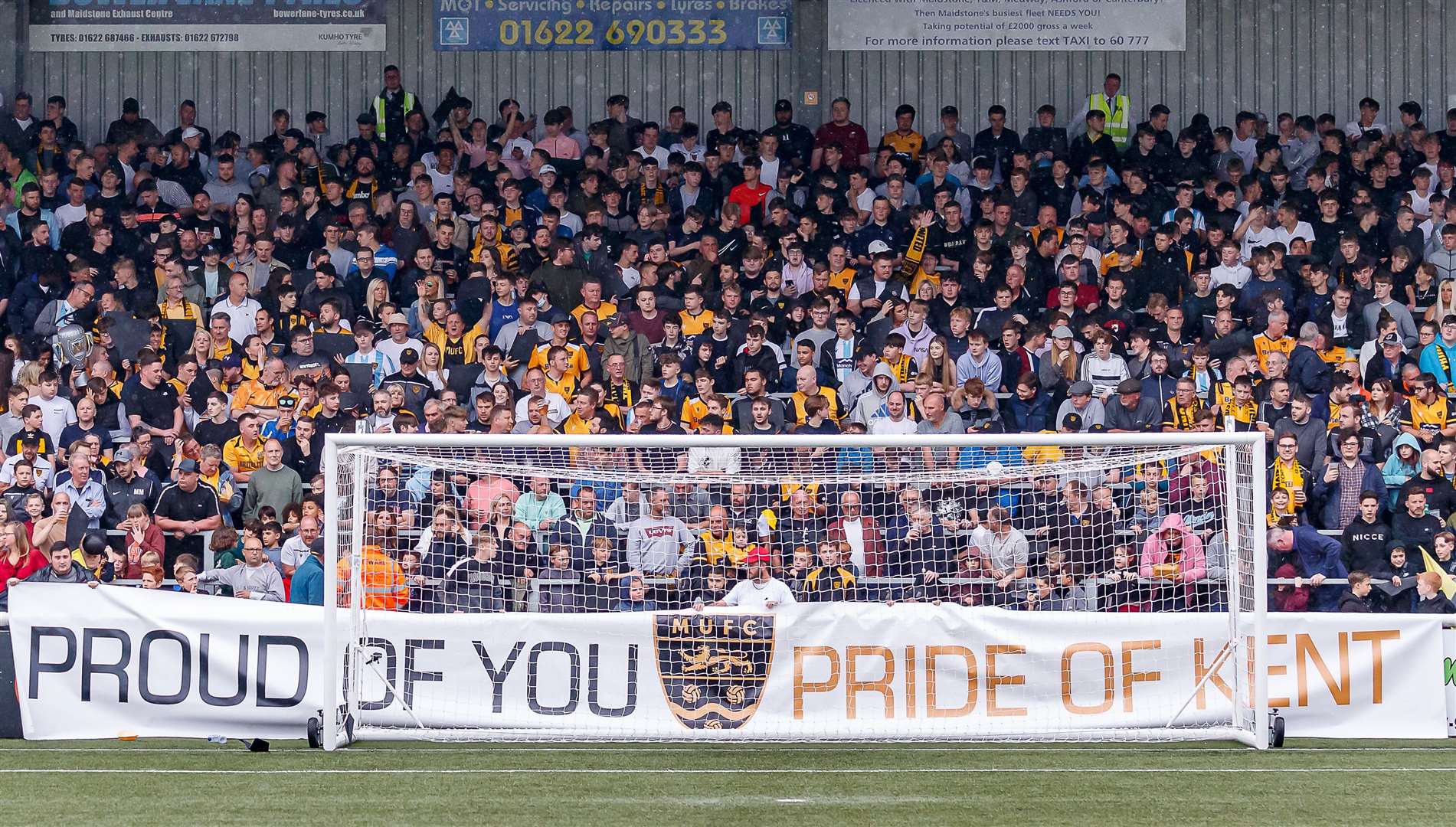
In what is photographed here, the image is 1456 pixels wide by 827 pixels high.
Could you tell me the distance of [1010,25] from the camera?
19.5m

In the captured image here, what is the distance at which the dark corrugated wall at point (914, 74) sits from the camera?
2056 cm

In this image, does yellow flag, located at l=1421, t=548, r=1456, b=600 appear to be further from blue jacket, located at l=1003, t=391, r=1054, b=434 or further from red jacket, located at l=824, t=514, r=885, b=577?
red jacket, located at l=824, t=514, r=885, b=577

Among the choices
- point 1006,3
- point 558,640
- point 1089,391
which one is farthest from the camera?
point 1006,3

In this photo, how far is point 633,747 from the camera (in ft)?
34.6

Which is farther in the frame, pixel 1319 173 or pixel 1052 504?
pixel 1319 173

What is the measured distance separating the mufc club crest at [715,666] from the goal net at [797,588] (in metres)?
0.01

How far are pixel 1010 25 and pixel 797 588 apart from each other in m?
9.70

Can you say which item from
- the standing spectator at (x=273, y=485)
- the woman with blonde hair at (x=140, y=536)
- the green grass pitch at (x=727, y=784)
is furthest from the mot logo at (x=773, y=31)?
the green grass pitch at (x=727, y=784)

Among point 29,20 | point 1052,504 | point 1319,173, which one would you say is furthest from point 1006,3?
point 29,20

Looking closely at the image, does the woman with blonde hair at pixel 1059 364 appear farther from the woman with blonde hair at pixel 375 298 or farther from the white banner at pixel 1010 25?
the woman with blonde hair at pixel 375 298

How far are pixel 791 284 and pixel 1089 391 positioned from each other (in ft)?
11.3

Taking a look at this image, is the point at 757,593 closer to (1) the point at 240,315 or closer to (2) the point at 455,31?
(1) the point at 240,315

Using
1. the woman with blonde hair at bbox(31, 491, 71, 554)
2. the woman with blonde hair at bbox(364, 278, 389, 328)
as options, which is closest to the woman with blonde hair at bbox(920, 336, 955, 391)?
the woman with blonde hair at bbox(364, 278, 389, 328)

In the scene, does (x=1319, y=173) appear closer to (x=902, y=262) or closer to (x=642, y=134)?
(x=902, y=262)
